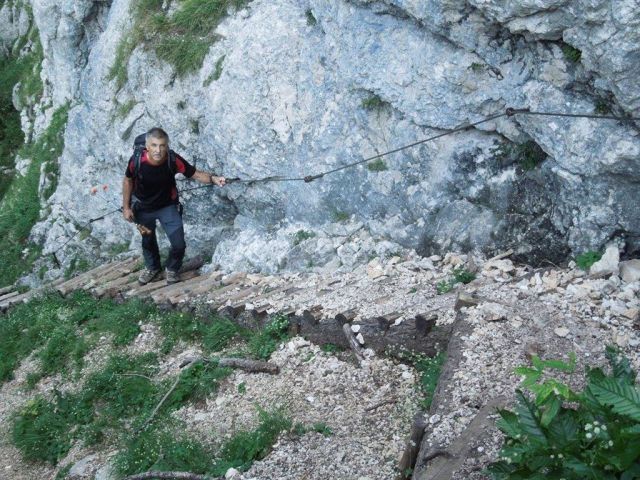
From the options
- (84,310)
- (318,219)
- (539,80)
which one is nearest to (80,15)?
(84,310)

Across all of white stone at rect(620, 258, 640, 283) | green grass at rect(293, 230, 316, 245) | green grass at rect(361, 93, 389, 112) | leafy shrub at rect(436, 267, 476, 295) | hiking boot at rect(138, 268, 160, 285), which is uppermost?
green grass at rect(361, 93, 389, 112)

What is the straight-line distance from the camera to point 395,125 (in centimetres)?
770

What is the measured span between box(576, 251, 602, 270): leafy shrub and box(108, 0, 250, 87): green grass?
18.9ft

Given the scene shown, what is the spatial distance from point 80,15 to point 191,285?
22.1ft

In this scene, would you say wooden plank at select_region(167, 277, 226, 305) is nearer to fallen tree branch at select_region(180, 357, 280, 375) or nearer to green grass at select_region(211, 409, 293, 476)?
fallen tree branch at select_region(180, 357, 280, 375)

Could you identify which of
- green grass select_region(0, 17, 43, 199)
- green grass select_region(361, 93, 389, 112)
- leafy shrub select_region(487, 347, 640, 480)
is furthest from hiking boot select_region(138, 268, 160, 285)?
green grass select_region(0, 17, 43, 199)

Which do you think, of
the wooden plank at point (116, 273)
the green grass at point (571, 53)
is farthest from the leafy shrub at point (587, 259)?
the wooden plank at point (116, 273)

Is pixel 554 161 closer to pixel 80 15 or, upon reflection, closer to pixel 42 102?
pixel 80 15

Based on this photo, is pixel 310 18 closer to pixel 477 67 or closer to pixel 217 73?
pixel 217 73

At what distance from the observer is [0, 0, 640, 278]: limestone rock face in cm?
604

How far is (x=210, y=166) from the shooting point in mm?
9617

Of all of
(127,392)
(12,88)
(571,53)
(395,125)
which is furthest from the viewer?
(12,88)

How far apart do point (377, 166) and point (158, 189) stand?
2745 mm

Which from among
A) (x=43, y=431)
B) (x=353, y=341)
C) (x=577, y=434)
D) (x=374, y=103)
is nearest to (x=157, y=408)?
(x=43, y=431)
